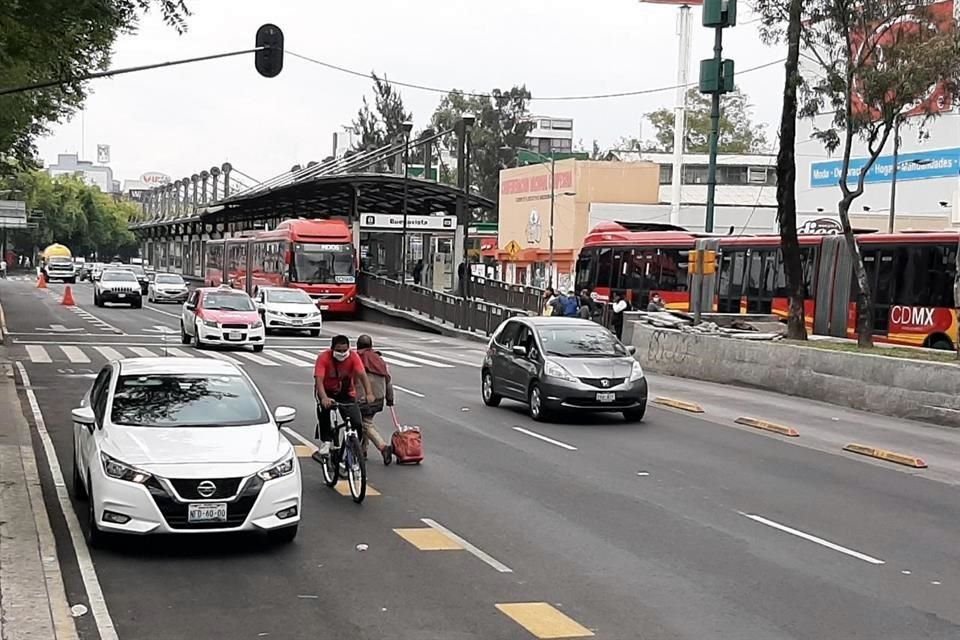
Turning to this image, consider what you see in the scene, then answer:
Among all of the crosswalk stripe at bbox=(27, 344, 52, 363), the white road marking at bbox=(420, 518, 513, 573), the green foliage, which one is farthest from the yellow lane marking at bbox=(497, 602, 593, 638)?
the green foliage

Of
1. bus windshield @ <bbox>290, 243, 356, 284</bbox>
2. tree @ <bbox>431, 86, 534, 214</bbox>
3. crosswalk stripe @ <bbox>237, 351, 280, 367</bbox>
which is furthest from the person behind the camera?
tree @ <bbox>431, 86, 534, 214</bbox>

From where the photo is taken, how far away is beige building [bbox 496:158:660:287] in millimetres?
71250

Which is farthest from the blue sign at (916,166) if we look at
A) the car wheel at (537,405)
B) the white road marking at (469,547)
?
the white road marking at (469,547)

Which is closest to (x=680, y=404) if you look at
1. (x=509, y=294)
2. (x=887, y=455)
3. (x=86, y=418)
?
(x=887, y=455)

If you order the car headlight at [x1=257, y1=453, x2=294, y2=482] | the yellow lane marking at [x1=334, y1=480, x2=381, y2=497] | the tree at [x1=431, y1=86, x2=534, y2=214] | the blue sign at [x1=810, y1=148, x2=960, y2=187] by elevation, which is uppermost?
the tree at [x1=431, y1=86, x2=534, y2=214]

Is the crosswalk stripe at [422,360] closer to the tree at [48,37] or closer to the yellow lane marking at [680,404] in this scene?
the yellow lane marking at [680,404]

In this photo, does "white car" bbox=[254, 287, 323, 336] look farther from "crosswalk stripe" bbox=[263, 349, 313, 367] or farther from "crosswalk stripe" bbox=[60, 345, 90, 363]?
"crosswalk stripe" bbox=[60, 345, 90, 363]

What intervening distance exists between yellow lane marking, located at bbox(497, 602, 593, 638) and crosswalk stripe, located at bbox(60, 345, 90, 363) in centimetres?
2191

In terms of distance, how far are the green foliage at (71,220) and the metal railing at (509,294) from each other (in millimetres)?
82079

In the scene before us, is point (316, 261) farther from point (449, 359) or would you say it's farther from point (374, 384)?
point (374, 384)

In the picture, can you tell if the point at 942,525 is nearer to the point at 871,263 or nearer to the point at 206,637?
the point at 206,637

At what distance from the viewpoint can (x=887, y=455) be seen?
1627 cm

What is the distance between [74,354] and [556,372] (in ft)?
50.6

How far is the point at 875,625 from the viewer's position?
8156 mm
